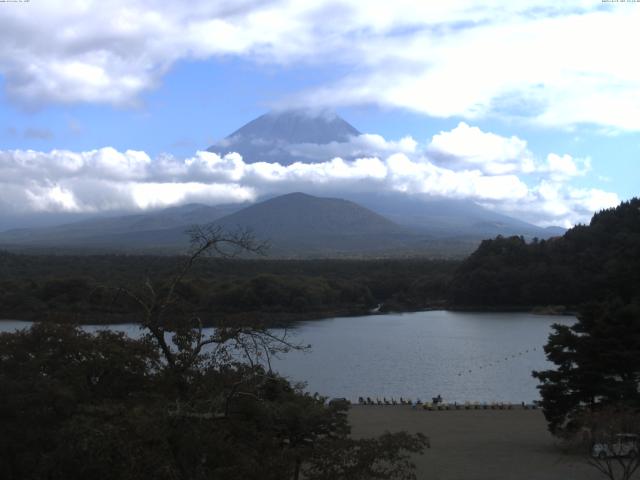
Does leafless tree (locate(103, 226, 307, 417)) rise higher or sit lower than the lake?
higher

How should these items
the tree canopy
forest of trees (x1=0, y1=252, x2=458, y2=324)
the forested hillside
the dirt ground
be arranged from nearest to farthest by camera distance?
the dirt ground
the tree canopy
forest of trees (x1=0, y1=252, x2=458, y2=324)
the forested hillside

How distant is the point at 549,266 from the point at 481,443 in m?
35.4

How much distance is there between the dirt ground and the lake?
3.42 metres

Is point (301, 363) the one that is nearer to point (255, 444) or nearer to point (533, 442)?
point (533, 442)

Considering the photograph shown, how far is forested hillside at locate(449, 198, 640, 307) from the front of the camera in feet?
145

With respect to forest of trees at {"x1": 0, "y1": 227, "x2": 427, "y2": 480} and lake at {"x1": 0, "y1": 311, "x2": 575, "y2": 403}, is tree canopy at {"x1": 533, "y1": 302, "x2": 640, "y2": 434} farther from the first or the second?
lake at {"x1": 0, "y1": 311, "x2": 575, "y2": 403}

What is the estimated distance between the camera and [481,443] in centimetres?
1325

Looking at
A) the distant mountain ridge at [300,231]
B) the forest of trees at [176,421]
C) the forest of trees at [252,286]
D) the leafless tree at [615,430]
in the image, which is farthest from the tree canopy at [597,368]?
the distant mountain ridge at [300,231]

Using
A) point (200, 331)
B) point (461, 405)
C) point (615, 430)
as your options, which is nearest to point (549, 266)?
point (461, 405)

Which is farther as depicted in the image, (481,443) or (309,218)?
(309,218)

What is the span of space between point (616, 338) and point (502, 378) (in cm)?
1127

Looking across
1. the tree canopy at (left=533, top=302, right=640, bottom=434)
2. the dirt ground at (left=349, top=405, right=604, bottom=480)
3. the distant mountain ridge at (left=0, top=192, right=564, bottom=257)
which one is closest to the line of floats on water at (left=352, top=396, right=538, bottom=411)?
the dirt ground at (left=349, top=405, right=604, bottom=480)

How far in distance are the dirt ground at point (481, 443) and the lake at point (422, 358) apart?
342 cm

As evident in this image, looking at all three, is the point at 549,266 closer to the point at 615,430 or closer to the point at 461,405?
the point at 461,405
